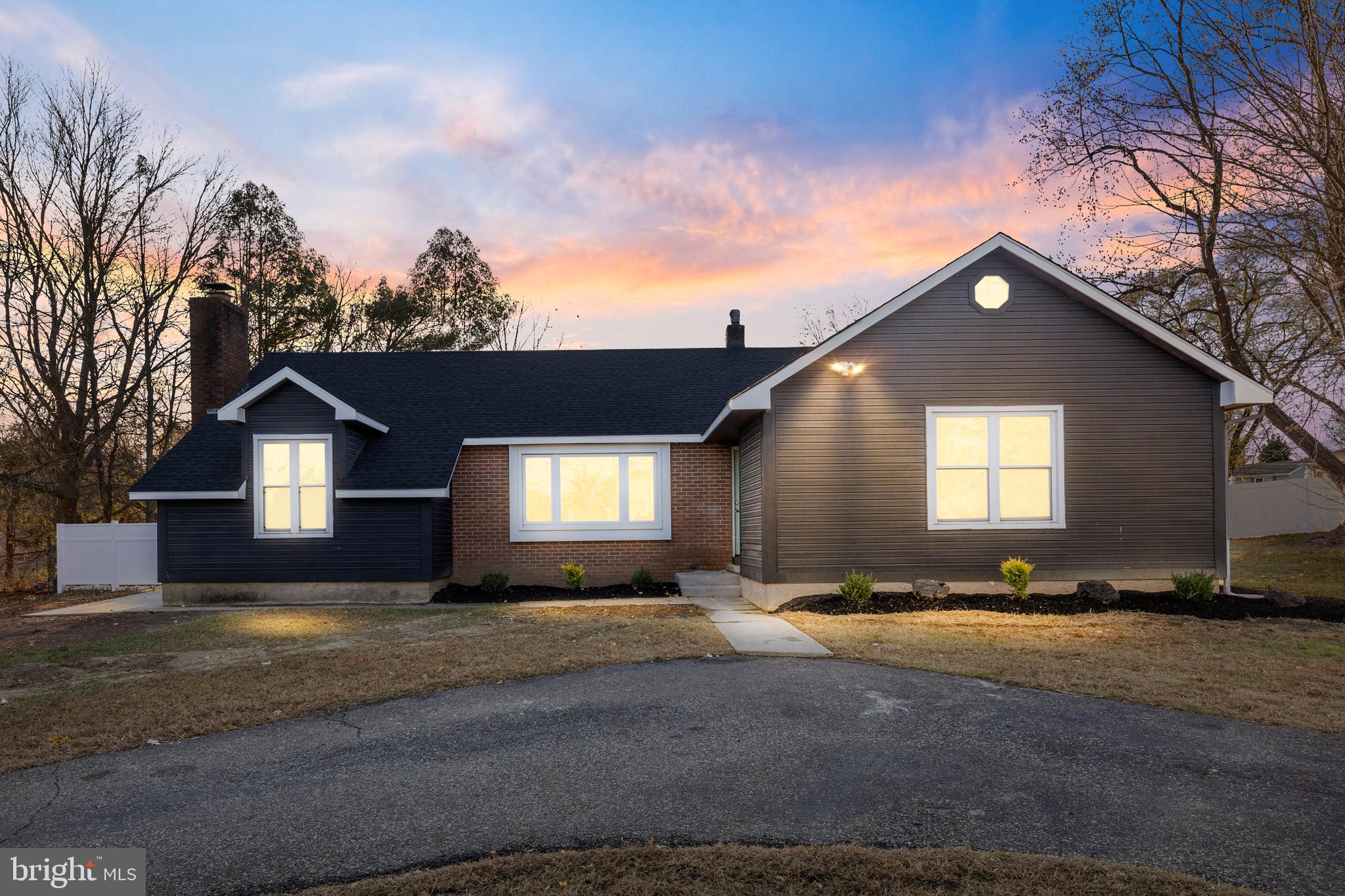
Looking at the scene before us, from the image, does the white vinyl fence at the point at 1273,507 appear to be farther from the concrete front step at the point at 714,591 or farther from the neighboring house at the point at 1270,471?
the concrete front step at the point at 714,591

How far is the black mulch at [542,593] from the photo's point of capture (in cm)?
1460

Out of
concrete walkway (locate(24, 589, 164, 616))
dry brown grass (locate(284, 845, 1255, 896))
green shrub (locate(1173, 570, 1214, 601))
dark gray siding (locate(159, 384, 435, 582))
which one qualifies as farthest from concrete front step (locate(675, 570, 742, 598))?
dry brown grass (locate(284, 845, 1255, 896))

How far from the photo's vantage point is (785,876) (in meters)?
3.60

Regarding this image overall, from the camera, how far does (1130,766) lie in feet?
16.7

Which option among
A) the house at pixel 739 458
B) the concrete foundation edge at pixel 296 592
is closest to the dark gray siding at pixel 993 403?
the house at pixel 739 458

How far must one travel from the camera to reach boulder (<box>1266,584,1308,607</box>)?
11.5m

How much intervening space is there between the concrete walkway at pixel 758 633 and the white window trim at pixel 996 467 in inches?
128

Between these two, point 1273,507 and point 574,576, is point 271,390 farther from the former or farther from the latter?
point 1273,507

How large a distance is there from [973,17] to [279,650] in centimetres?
1588

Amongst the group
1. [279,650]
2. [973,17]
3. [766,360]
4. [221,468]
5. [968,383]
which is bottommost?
[279,650]

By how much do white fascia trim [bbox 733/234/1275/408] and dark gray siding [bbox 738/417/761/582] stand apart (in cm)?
120

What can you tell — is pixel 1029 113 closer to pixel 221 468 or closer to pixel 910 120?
pixel 910 120

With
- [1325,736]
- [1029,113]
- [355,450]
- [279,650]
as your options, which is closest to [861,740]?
[1325,736]

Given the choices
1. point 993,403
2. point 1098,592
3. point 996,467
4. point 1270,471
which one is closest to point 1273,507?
point 1270,471
